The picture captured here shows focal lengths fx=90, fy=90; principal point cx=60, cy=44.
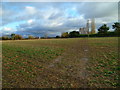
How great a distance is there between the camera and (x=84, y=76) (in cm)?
349

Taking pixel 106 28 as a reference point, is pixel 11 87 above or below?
below

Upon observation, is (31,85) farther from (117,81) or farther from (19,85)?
(117,81)

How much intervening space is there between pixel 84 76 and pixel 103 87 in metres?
0.81

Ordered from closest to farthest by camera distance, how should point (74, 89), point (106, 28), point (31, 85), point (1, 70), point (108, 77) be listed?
point (74, 89)
point (31, 85)
point (108, 77)
point (1, 70)
point (106, 28)

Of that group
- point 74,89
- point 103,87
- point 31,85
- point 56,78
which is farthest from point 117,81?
point 31,85

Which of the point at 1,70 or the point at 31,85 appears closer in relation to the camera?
the point at 31,85

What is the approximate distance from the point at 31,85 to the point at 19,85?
412 millimetres

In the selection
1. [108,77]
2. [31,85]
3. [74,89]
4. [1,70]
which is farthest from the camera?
[1,70]

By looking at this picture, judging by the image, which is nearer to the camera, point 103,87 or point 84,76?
point 103,87

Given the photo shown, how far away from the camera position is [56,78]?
3391 millimetres

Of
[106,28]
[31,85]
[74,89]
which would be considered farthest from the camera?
[106,28]

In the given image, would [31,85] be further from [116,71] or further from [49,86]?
[116,71]

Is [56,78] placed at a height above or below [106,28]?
below

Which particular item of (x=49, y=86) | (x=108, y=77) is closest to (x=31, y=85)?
(x=49, y=86)
